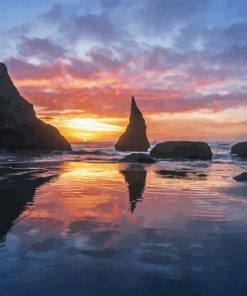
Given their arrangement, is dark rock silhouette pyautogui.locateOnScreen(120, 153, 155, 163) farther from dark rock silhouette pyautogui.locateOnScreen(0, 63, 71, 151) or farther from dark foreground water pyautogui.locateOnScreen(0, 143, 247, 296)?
dark rock silhouette pyautogui.locateOnScreen(0, 63, 71, 151)

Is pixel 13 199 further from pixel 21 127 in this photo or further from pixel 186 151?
pixel 21 127

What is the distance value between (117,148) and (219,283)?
85736 mm

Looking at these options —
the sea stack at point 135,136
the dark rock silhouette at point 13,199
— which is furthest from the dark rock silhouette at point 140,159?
the sea stack at point 135,136

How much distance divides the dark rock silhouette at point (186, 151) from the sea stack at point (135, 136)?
3698 cm

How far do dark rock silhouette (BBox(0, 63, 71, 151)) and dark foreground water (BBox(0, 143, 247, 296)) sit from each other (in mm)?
58458

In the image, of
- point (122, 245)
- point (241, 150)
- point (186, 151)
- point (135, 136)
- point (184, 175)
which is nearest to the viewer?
point (122, 245)

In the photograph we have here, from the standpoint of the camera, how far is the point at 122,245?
7688 millimetres

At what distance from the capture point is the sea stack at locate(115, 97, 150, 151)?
297 ft

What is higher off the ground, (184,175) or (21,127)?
(21,127)

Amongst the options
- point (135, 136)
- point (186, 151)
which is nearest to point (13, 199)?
point (186, 151)

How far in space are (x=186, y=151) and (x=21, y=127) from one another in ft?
110

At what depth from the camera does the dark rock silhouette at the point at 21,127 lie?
70500 millimetres

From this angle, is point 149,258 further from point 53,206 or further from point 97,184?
point 97,184

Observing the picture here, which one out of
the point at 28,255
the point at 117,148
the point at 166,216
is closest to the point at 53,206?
the point at 166,216
